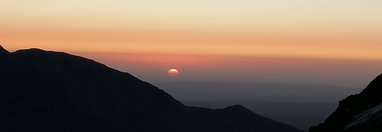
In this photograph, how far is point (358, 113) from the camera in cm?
4512

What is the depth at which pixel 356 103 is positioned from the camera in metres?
48.8

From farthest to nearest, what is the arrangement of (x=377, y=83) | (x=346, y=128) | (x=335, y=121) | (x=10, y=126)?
(x=10, y=126)
(x=377, y=83)
(x=335, y=121)
(x=346, y=128)

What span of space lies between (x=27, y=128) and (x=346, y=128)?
17178 cm

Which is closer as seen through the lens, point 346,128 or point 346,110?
point 346,128

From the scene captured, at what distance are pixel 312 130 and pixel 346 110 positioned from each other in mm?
3099

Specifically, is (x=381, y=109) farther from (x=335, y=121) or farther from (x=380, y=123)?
(x=335, y=121)

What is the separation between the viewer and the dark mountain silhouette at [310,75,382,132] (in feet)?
124

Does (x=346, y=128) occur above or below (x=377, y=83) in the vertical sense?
below

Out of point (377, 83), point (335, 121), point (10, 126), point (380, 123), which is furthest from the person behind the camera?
point (10, 126)

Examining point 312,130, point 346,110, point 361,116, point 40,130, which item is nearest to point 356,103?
point 346,110


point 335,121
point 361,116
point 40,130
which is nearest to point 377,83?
point 335,121

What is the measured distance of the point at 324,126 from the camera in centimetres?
4809

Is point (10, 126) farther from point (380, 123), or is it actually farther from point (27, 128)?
point (380, 123)

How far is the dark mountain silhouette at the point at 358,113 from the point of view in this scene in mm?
37781
